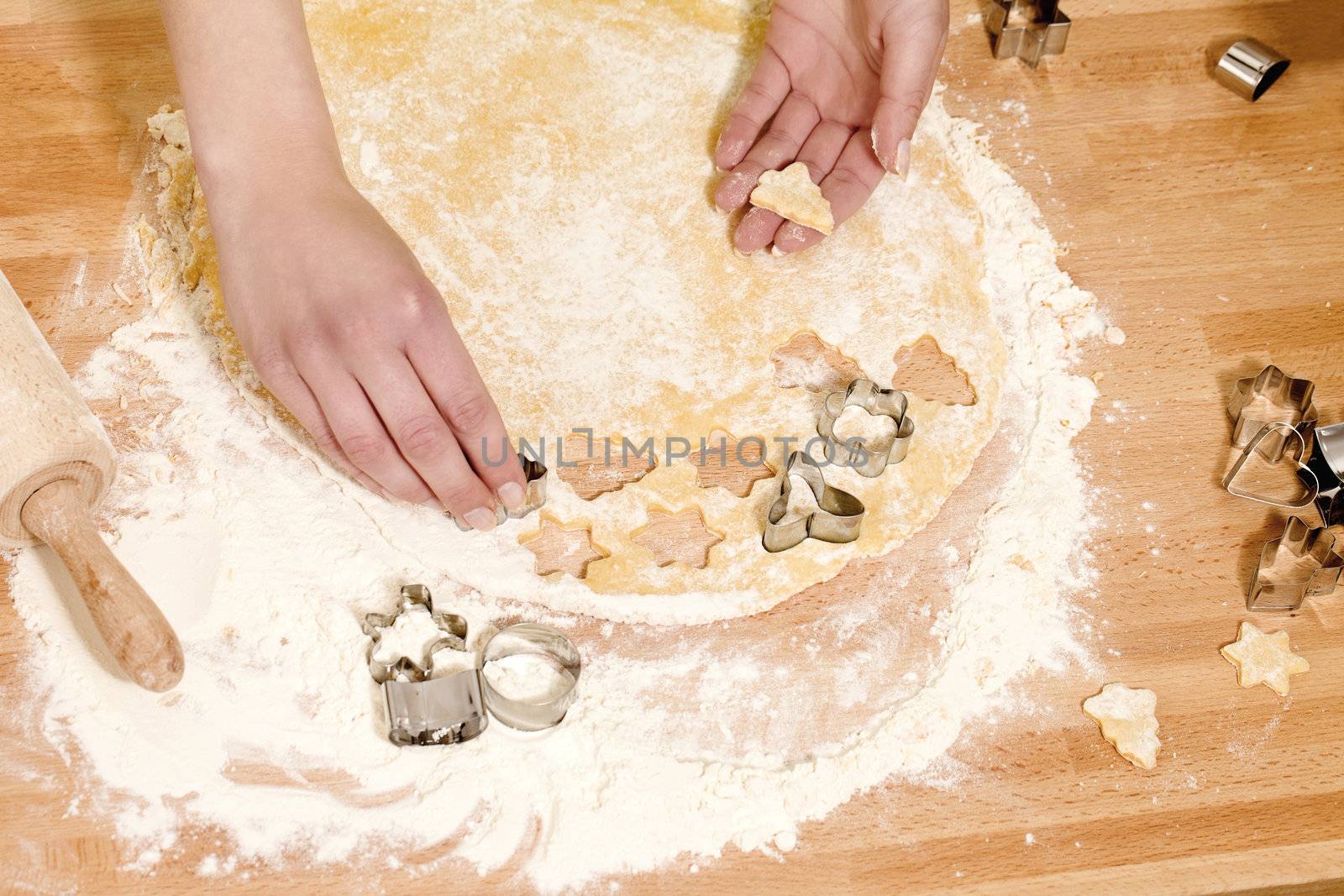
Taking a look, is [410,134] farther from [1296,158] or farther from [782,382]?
[1296,158]

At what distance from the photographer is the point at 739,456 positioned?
1189 mm

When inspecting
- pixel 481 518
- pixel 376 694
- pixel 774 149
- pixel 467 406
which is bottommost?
pixel 376 694

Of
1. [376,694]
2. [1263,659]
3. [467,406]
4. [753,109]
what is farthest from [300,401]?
[1263,659]

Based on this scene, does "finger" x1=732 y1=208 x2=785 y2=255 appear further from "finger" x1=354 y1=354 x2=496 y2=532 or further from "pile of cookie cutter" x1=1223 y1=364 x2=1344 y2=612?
"pile of cookie cutter" x1=1223 y1=364 x2=1344 y2=612

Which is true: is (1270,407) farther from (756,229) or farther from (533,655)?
(533,655)

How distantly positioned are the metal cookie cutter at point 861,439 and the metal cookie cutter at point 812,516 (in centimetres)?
4

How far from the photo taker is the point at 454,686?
3.35 feet

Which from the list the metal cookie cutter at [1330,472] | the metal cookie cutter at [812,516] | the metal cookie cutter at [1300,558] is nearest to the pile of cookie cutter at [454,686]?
the metal cookie cutter at [812,516]

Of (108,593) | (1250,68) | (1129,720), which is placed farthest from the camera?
(1250,68)

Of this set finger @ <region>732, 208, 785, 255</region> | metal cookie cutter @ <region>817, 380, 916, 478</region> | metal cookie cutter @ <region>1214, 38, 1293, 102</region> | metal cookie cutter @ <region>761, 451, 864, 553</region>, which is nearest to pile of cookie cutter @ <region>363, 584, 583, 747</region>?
metal cookie cutter @ <region>761, 451, 864, 553</region>

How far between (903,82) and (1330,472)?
65 centimetres

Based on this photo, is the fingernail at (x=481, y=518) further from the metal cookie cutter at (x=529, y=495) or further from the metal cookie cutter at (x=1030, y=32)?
the metal cookie cutter at (x=1030, y=32)

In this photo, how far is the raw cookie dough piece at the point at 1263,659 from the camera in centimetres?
110

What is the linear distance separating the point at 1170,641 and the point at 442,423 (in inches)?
31.1
